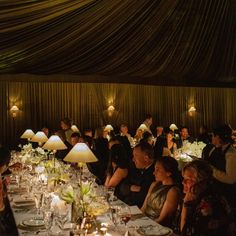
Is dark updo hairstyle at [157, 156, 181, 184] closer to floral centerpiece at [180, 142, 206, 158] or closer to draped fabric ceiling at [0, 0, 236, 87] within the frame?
draped fabric ceiling at [0, 0, 236, 87]

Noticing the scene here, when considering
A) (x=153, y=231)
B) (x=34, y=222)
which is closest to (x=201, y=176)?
(x=153, y=231)

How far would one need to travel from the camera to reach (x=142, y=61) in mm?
6676

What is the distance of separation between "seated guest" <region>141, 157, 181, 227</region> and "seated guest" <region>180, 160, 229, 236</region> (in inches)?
6.2

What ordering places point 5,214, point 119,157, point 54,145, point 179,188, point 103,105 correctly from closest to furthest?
point 179,188
point 5,214
point 119,157
point 54,145
point 103,105

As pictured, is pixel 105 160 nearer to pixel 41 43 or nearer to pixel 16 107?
pixel 41 43

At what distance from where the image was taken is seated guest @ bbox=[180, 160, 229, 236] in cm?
296

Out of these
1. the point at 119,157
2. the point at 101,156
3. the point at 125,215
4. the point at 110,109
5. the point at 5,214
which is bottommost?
the point at 5,214

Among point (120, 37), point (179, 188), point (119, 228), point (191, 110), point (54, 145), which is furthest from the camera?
point (191, 110)

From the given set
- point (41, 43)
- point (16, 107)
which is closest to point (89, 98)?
point (16, 107)

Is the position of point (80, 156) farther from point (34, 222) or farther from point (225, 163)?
point (225, 163)

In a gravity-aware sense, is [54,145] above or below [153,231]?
above

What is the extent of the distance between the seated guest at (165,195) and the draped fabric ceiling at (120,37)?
1889 millimetres

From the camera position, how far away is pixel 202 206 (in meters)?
3.09

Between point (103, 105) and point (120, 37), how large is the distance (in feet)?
27.7
